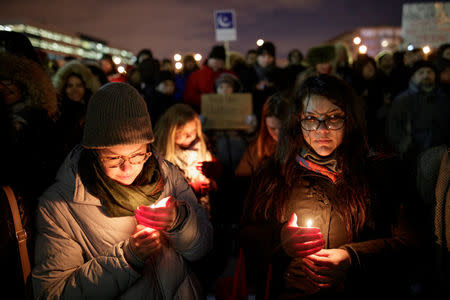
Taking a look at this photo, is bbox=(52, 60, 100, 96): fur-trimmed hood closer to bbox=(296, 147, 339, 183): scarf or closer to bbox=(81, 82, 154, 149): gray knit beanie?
bbox=(81, 82, 154, 149): gray knit beanie

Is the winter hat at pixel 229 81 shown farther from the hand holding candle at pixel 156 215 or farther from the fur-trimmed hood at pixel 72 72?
the hand holding candle at pixel 156 215

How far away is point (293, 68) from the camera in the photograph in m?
6.15

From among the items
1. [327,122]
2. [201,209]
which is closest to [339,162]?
[327,122]

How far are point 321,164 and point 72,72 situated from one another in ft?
12.5

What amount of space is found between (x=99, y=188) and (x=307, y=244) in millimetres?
1266

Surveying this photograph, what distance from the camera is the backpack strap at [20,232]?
5.33 ft

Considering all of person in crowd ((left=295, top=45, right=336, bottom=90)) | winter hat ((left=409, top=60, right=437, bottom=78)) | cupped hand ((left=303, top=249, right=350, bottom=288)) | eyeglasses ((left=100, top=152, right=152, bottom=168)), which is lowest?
cupped hand ((left=303, top=249, right=350, bottom=288))

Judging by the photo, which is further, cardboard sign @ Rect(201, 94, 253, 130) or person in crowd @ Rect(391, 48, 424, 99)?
person in crowd @ Rect(391, 48, 424, 99)

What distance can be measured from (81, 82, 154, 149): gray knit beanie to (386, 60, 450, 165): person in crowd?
14.8 ft

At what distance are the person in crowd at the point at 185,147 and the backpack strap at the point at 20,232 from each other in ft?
6.07

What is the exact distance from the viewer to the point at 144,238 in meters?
1.65

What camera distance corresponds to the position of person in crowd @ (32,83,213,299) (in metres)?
1.66

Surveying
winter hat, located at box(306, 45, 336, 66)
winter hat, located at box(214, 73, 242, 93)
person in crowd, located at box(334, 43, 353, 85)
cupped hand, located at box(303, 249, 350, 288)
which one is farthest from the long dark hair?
person in crowd, located at box(334, 43, 353, 85)

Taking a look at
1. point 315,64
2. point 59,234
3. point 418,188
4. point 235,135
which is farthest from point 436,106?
point 59,234
